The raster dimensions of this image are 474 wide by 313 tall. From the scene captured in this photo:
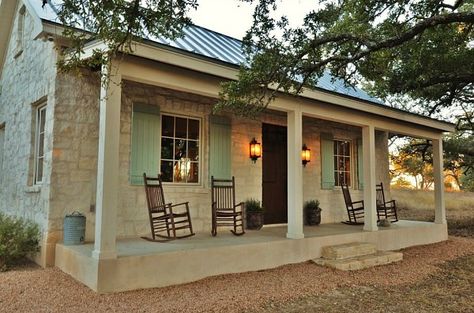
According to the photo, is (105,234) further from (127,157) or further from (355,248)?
(355,248)

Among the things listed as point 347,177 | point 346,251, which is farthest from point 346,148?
point 346,251

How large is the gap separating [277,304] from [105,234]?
1826 millimetres

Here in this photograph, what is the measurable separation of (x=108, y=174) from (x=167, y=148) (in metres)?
2.04

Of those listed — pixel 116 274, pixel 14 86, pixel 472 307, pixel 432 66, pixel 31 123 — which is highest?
pixel 432 66

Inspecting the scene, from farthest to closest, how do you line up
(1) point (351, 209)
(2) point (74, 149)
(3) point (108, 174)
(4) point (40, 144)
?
(1) point (351, 209), (4) point (40, 144), (2) point (74, 149), (3) point (108, 174)

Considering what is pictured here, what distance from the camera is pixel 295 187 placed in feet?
17.4

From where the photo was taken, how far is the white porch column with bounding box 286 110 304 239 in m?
5.26

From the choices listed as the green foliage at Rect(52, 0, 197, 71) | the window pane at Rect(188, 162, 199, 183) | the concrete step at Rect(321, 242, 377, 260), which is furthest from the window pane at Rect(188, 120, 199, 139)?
the concrete step at Rect(321, 242, 377, 260)

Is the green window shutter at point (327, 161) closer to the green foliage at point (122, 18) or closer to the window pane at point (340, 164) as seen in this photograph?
the window pane at point (340, 164)

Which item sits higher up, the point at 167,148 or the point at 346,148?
the point at 346,148

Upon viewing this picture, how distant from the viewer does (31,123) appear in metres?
5.64

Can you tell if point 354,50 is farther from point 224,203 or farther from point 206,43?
point 224,203

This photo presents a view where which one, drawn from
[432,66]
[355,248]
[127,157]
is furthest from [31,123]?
[432,66]

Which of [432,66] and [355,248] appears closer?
[355,248]
